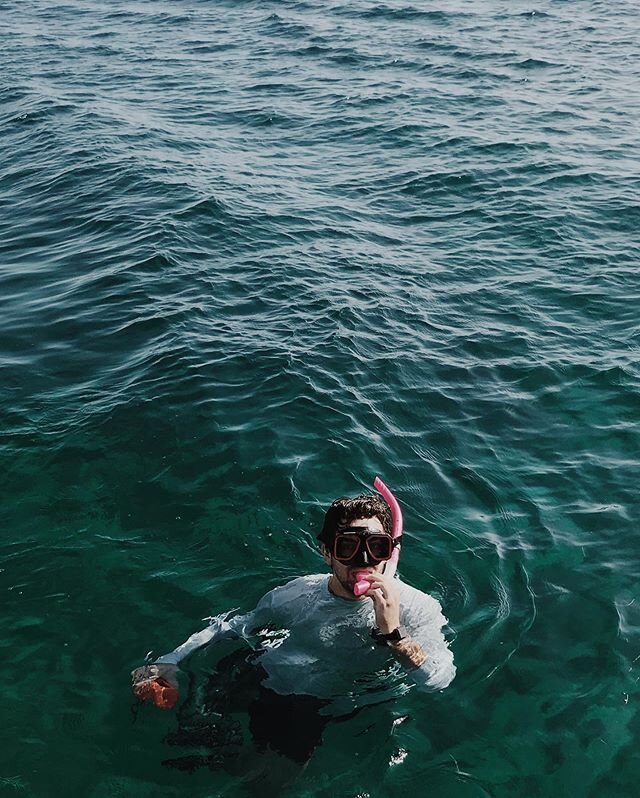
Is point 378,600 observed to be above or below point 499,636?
above

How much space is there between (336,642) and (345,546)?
0.97 m

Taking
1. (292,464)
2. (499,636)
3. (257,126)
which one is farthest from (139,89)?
(499,636)

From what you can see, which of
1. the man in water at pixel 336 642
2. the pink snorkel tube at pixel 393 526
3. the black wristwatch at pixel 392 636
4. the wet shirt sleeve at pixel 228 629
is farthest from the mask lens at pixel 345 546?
the wet shirt sleeve at pixel 228 629

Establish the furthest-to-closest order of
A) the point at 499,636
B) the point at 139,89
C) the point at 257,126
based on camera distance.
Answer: the point at 139,89
the point at 257,126
the point at 499,636

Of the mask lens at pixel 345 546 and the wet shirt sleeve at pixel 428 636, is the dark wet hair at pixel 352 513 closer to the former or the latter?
the mask lens at pixel 345 546

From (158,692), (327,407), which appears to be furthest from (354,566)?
(327,407)

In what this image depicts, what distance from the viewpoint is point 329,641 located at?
21.9 feet

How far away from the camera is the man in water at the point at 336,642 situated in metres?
6.11

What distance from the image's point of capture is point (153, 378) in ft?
38.5

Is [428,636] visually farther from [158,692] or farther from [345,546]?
[158,692]

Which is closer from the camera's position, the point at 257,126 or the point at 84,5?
the point at 257,126

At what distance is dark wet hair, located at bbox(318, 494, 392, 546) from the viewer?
6164 mm

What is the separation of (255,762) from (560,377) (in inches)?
275

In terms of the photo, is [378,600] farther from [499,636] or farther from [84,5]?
[84,5]
